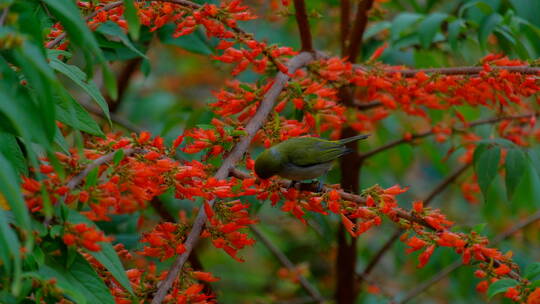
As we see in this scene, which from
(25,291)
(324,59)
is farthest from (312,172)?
(25,291)

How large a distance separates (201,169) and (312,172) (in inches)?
25.8

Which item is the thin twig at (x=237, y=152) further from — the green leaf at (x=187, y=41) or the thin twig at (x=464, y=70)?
the green leaf at (x=187, y=41)

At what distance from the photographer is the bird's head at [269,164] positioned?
234cm

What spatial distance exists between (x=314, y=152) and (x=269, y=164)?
30cm

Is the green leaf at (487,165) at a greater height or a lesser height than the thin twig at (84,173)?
lesser

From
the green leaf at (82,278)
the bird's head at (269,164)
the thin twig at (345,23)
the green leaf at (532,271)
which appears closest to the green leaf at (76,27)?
the green leaf at (82,278)

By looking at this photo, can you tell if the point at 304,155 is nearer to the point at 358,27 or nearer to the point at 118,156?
the point at 358,27

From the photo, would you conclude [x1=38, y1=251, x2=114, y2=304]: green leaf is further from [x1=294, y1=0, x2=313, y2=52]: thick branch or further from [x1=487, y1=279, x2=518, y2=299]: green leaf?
[x1=294, y1=0, x2=313, y2=52]: thick branch

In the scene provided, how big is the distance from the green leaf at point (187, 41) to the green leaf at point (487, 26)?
1289mm

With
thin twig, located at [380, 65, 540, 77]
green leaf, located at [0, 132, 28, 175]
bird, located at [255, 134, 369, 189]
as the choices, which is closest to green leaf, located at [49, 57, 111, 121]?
green leaf, located at [0, 132, 28, 175]

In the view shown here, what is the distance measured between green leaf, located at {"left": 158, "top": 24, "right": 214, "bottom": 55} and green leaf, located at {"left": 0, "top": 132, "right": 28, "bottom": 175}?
5.18 feet

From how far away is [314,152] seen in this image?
262 cm

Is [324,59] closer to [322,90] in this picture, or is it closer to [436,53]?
[322,90]

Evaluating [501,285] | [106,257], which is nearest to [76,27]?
[106,257]
